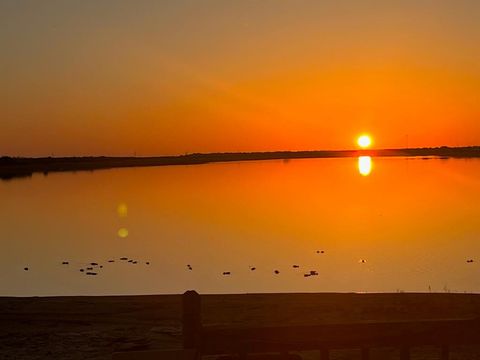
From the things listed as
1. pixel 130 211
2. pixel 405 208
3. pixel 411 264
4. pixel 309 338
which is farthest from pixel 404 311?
pixel 130 211

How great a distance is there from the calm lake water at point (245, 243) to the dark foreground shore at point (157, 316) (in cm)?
657

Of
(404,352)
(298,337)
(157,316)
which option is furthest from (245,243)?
(298,337)

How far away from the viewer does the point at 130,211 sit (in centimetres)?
5041

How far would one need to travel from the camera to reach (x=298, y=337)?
437 cm

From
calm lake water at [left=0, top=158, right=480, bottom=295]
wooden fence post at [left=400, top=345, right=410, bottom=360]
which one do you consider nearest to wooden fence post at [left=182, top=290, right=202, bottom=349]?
wooden fence post at [left=400, top=345, right=410, bottom=360]

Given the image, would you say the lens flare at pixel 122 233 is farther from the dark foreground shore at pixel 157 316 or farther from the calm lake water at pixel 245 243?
the dark foreground shore at pixel 157 316

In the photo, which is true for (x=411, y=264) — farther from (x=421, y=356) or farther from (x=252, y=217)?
(x=252, y=217)

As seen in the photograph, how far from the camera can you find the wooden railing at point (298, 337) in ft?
14.3

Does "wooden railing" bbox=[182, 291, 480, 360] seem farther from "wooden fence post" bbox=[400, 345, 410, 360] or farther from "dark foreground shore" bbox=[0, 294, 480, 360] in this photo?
"dark foreground shore" bbox=[0, 294, 480, 360]

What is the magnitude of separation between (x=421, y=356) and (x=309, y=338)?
5984 millimetres

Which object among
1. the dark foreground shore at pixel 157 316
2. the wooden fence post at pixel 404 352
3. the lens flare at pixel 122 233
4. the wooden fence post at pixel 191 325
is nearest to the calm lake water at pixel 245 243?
the lens flare at pixel 122 233

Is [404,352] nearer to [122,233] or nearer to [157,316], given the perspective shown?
[157,316]

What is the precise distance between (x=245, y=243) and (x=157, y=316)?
19598 mm

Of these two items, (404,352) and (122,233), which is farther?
(122,233)
